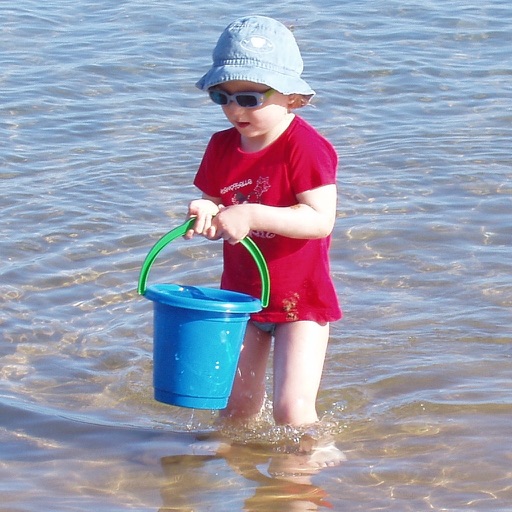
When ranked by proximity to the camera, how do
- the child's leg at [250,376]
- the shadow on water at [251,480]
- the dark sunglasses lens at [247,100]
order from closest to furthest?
the shadow on water at [251,480]
the dark sunglasses lens at [247,100]
the child's leg at [250,376]

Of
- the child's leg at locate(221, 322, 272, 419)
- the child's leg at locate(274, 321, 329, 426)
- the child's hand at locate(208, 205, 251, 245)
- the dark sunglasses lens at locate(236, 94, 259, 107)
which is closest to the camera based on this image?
the child's hand at locate(208, 205, 251, 245)

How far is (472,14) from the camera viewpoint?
1214 cm

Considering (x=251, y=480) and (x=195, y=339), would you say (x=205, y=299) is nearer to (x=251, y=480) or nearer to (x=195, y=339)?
(x=195, y=339)

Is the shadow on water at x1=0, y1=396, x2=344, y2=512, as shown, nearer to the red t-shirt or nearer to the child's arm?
the red t-shirt

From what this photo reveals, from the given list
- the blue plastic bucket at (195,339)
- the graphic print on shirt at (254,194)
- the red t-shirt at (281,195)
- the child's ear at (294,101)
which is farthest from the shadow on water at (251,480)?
the child's ear at (294,101)

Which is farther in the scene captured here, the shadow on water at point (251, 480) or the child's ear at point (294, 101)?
the child's ear at point (294, 101)

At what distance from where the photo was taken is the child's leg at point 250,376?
4297 mm

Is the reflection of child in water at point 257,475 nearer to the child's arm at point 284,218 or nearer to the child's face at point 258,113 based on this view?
the child's arm at point 284,218

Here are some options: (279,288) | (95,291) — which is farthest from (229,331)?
(95,291)

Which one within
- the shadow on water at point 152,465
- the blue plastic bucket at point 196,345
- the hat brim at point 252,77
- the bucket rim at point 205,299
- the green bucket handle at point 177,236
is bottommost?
the shadow on water at point 152,465

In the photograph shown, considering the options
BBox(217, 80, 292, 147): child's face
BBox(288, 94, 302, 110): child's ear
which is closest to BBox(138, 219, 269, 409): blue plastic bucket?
BBox(217, 80, 292, 147): child's face

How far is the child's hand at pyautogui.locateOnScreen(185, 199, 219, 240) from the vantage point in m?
3.63

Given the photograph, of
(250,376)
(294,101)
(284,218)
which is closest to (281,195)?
(284,218)

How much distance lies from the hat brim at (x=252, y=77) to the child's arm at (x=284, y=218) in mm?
375
